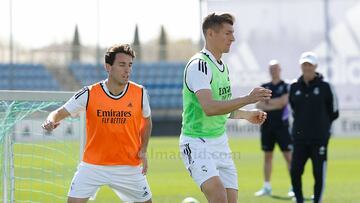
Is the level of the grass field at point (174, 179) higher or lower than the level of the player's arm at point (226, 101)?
lower

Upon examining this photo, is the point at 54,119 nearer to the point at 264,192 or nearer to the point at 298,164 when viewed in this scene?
the point at 298,164

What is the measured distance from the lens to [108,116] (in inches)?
315

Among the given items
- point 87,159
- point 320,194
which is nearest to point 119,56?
point 87,159

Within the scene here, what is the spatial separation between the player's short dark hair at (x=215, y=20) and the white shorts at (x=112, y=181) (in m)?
1.49

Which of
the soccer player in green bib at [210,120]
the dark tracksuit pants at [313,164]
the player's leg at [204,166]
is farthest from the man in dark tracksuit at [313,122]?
the player's leg at [204,166]

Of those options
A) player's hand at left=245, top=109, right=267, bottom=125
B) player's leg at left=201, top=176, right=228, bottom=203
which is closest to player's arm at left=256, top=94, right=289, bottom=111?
player's hand at left=245, top=109, right=267, bottom=125

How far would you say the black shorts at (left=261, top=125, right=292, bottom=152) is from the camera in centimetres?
1485

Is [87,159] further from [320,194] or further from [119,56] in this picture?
[320,194]

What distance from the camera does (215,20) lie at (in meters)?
7.73

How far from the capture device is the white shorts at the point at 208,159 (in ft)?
25.1

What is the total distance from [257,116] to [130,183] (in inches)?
52.4

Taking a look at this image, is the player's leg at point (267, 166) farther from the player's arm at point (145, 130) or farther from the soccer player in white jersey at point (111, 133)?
the soccer player in white jersey at point (111, 133)

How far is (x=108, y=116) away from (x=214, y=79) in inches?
41.7

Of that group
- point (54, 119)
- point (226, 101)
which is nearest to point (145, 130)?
point (54, 119)
